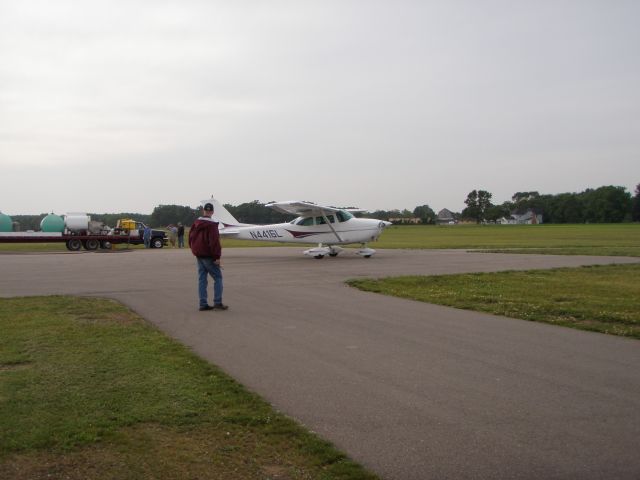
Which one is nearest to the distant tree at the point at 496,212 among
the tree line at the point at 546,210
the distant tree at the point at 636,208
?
the tree line at the point at 546,210

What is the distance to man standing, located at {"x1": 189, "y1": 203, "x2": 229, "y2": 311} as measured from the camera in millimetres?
10719

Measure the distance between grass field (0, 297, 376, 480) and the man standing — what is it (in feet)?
11.0

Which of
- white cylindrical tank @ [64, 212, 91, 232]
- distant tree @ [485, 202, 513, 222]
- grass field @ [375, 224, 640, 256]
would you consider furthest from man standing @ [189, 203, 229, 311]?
distant tree @ [485, 202, 513, 222]

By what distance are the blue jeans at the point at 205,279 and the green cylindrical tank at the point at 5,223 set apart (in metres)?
36.8

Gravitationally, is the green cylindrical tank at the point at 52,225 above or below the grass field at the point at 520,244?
above

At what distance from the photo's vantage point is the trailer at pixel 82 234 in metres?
37.2

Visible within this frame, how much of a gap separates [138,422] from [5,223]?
4300cm

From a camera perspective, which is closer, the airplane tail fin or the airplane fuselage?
the airplane fuselage

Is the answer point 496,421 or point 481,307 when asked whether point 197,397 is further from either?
point 481,307

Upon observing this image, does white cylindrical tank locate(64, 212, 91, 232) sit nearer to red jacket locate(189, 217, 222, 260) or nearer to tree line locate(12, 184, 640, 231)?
red jacket locate(189, 217, 222, 260)

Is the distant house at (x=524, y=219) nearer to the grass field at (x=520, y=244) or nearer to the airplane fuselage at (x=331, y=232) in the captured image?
the grass field at (x=520, y=244)

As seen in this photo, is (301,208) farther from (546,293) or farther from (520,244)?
(520,244)

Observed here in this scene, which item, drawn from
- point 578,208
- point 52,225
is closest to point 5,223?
point 52,225

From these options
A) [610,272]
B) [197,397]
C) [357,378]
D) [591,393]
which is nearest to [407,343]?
[357,378]
